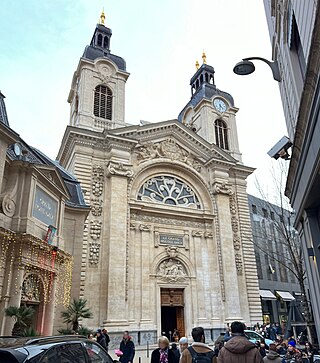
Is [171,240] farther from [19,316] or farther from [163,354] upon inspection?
[163,354]

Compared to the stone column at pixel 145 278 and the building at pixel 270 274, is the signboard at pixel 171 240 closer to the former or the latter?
the stone column at pixel 145 278

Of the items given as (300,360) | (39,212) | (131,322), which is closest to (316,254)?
(300,360)

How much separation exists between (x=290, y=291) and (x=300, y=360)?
3893cm

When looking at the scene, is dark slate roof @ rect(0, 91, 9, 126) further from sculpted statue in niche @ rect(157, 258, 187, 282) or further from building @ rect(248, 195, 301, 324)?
building @ rect(248, 195, 301, 324)

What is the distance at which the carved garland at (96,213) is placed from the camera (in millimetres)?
22484

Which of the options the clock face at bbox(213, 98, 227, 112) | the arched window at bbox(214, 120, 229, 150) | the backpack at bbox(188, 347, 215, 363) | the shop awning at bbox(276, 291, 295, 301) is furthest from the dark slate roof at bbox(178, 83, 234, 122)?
the backpack at bbox(188, 347, 215, 363)

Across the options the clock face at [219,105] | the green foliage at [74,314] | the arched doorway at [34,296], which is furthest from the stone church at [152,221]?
the clock face at [219,105]

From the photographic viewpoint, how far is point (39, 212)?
13.0m

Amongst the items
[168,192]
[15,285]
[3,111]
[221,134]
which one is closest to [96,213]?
[168,192]

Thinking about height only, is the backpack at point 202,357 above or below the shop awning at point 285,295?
below

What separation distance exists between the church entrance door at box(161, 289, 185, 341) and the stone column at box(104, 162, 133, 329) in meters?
4.08

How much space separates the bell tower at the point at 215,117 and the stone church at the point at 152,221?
3.40m

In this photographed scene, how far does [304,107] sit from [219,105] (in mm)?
32080

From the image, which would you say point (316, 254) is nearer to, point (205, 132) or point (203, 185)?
point (203, 185)
